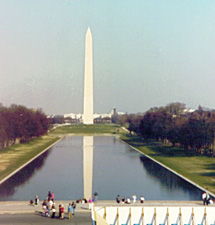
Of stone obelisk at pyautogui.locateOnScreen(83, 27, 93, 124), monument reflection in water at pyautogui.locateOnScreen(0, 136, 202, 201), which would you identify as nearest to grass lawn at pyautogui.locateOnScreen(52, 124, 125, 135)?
stone obelisk at pyautogui.locateOnScreen(83, 27, 93, 124)

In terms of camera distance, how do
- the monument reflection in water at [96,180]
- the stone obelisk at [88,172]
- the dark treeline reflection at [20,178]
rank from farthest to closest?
1. the dark treeline reflection at [20,178]
2. the stone obelisk at [88,172]
3. the monument reflection in water at [96,180]

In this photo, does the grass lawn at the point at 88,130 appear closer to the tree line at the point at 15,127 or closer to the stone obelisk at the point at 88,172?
the tree line at the point at 15,127

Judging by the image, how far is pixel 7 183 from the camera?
105 ft

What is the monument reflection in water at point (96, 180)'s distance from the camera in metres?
28.3

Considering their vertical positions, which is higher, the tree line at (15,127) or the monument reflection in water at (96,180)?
the tree line at (15,127)

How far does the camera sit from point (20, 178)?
113 feet

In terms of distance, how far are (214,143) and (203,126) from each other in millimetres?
3038

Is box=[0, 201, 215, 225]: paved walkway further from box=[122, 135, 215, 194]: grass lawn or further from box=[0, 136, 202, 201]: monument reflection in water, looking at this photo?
box=[122, 135, 215, 194]: grass lawn

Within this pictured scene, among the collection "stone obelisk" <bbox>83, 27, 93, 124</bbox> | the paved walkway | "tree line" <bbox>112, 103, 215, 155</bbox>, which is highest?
"stone obelisk" <bbox>83, 27, 93, 124</bbox>

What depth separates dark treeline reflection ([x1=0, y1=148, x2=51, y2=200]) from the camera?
29147 millimetres

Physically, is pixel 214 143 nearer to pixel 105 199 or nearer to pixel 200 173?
pixel 200 173

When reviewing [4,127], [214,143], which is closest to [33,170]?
[4,127]

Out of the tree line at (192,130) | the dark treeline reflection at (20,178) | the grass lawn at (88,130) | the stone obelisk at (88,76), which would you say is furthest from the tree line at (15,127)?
the stone obelisk at (88,76)

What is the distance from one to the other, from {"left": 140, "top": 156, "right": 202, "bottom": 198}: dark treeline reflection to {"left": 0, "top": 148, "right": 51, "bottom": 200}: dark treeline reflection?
444 inches
